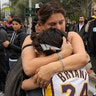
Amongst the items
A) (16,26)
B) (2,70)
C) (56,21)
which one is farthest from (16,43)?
(56,21)

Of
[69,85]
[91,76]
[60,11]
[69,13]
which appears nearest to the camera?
[69,85]

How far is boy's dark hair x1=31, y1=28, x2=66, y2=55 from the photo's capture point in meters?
2.00

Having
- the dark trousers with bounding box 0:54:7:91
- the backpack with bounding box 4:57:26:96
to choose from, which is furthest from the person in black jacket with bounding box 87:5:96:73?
the backpack with bounding box 4:57:26:96

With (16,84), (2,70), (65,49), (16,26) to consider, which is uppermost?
(65,49)

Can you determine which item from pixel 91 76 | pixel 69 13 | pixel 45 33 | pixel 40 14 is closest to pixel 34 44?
pixel 45 33

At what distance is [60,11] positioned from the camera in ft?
7.16

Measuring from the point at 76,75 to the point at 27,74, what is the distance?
0.29 meters

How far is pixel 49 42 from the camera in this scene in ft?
6.56

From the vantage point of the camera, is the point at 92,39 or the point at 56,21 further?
the point at 92,39

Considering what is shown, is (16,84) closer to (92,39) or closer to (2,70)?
(92,39)

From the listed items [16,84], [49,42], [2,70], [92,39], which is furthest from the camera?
[2,70]

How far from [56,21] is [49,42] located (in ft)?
0.74

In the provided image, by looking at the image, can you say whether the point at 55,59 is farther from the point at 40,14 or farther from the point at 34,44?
the point at 40,14

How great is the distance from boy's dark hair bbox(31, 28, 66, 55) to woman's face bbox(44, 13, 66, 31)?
12cm
